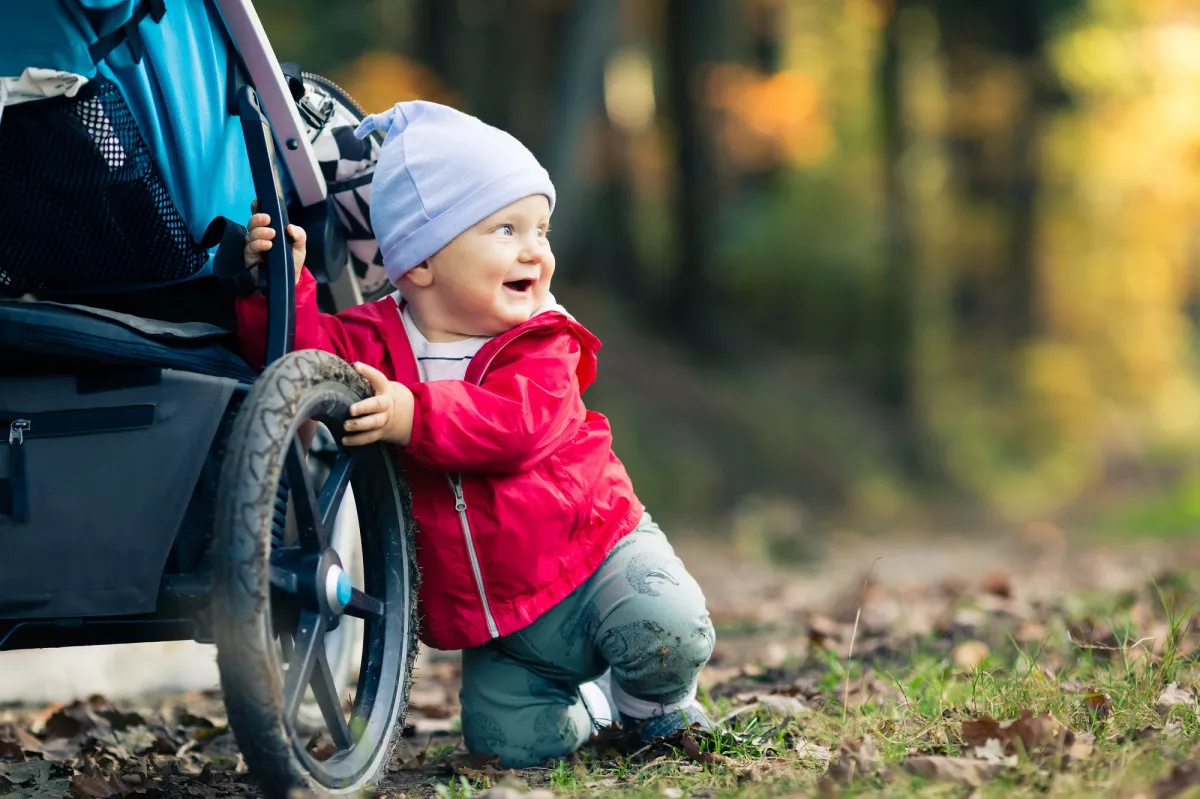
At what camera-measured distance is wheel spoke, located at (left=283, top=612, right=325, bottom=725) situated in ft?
7.79

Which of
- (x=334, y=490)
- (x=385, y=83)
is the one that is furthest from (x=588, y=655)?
(x=385, y=83)

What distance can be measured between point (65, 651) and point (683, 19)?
485 inches

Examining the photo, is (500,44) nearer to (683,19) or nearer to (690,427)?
(683,19)

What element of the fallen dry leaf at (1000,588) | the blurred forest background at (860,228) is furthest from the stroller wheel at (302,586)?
the blurred forest background at (860,228)

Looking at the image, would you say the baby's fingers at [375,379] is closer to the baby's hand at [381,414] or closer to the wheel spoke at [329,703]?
the baby's hand at [381,414]

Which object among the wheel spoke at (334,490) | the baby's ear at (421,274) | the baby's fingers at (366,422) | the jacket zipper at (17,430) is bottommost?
the wheel spoke at (334,490)

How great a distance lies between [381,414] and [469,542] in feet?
1.24

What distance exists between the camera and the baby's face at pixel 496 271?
112 inches

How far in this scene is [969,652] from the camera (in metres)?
4.05

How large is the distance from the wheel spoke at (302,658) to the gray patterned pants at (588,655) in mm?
578

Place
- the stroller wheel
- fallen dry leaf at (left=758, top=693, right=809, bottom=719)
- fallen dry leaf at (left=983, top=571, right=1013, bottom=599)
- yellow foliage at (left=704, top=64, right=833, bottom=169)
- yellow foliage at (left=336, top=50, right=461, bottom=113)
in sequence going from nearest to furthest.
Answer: the stroller wheel < fallen dry leaf at (left=758, top=693, right=809, bottom=719) < fallen dry leaf at (left=983, top=571, right=1013, bottom=599) < yellow foliage at (left=336, top=50, right=461, bottom=113) < yellow foliage at (left=704, top=64, right=833, bottom=169)

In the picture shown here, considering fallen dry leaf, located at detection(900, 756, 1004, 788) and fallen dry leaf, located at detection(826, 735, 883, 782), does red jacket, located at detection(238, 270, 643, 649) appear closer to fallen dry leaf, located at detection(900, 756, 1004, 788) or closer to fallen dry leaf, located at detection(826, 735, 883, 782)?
fallen dry leaf, located at detection(826, 735, 883, 782)

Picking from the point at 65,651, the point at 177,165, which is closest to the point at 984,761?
the point at 177,165

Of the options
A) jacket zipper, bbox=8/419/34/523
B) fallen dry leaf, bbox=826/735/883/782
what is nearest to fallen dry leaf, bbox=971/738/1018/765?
fallen dry leaf, bbox=826/735/883/782
